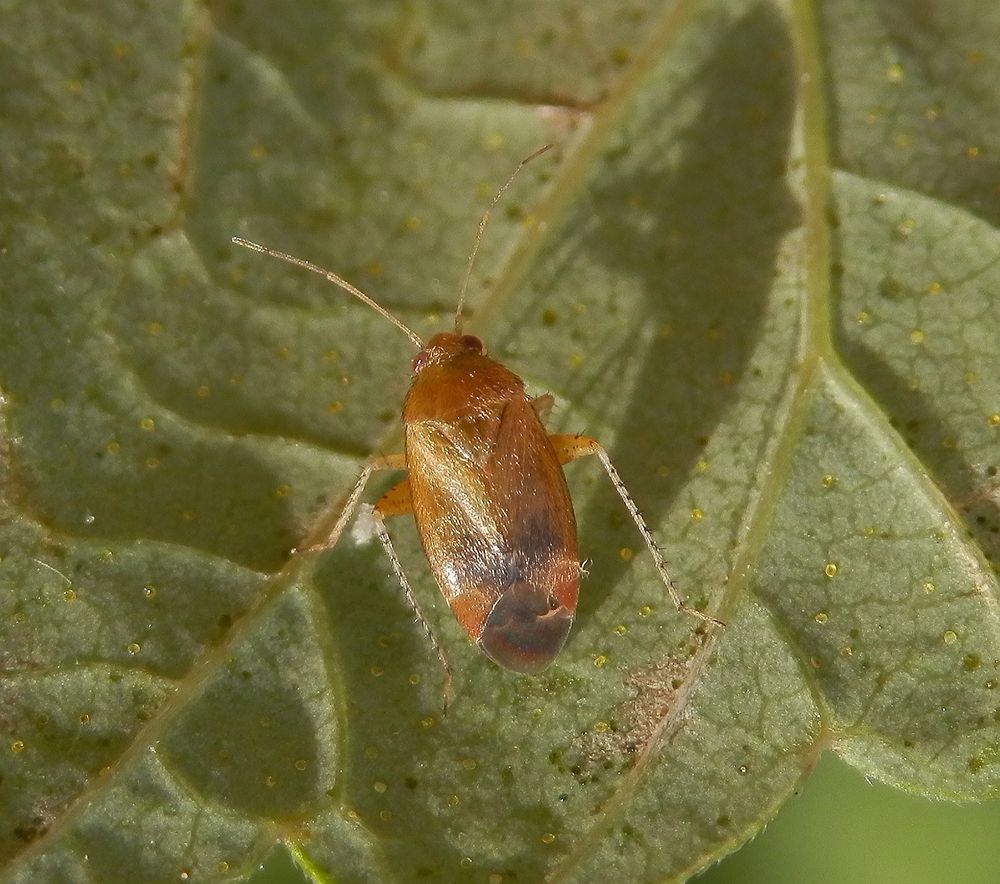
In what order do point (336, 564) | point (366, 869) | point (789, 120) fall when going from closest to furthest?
point (366, 869) < point (336, 564) < point (789, 120)

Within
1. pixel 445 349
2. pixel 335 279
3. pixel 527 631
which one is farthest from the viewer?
pixel 335 279

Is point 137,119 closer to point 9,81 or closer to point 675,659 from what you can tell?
point 9,81

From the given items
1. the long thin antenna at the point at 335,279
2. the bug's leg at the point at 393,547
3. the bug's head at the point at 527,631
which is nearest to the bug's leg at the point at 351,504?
the bug's leg at the point at 393,547

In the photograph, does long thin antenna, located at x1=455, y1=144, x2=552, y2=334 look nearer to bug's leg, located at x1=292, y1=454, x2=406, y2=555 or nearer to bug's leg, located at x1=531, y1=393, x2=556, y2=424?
bug's leg, located at x1=531, y1=393, x2=556, y2=424

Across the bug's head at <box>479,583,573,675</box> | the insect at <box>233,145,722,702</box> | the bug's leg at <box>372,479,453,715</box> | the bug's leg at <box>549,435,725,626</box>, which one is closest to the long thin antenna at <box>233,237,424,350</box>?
the insect at <box>233,145,722,702</box>

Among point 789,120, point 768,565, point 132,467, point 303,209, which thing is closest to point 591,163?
point 789,120

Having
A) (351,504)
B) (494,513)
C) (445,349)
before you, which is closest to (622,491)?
(494,513)

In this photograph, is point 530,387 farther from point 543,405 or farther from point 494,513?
point 494,513
